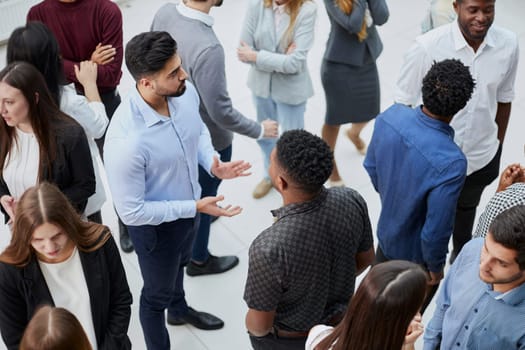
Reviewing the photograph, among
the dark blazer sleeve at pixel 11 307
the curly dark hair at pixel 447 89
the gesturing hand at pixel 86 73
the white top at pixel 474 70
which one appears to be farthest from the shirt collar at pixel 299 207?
the gesturing hand at pixel 86 73

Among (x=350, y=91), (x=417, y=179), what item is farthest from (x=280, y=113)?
(x=417, y=179)

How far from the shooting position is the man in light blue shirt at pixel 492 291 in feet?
6.41

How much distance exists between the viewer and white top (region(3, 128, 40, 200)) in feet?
8.68

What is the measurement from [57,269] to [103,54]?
1325 millimetres

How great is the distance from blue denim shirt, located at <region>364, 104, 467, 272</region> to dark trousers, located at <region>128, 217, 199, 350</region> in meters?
0.83

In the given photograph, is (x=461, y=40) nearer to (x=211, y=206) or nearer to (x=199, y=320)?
(x=211, y=206)

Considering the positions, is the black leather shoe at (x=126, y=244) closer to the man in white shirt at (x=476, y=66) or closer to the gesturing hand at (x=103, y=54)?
the gesturing hand at (x=103, y=54)

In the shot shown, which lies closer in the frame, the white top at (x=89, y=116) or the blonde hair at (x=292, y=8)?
the white top at (x=89, y=116)

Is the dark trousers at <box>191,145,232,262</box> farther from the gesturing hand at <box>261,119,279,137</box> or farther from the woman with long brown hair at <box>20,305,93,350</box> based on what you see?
the woman with long brown hair at <box>20,305,93,350</box>

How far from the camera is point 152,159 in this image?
2.55 metres

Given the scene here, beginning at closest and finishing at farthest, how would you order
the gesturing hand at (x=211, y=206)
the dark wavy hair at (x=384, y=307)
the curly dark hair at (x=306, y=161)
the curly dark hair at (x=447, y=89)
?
the dark wavy hair at (x=384, y=307), the curly dark hair at (x=306, y=161), the curly dark hair at (x=447, y=89), the gesturing hand at (x=211, y=206)

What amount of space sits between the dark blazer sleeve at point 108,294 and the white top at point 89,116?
24.2 inches

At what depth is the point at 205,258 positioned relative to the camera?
3.62 m

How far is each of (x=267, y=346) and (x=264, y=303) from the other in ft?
1.10
